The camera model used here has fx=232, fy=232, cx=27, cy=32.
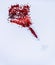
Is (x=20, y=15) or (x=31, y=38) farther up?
(x=20, y=15)

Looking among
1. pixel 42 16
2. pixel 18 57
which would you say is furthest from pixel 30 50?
pixel 42 16

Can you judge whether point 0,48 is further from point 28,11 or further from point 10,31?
point 28,11

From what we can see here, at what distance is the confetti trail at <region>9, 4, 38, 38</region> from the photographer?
112 centimetres

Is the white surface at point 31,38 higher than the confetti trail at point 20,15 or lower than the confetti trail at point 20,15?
lower

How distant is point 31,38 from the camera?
1.10 meters

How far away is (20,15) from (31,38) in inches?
4.9

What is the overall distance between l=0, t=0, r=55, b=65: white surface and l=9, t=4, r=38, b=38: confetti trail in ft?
0.06

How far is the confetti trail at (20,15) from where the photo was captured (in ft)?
3.66

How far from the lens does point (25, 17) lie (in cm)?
112

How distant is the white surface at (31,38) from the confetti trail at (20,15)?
0.06 ft

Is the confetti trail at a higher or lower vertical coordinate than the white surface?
higher

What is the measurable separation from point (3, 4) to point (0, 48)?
0.71ft

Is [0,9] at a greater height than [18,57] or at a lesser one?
greater

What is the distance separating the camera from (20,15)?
1.12m
